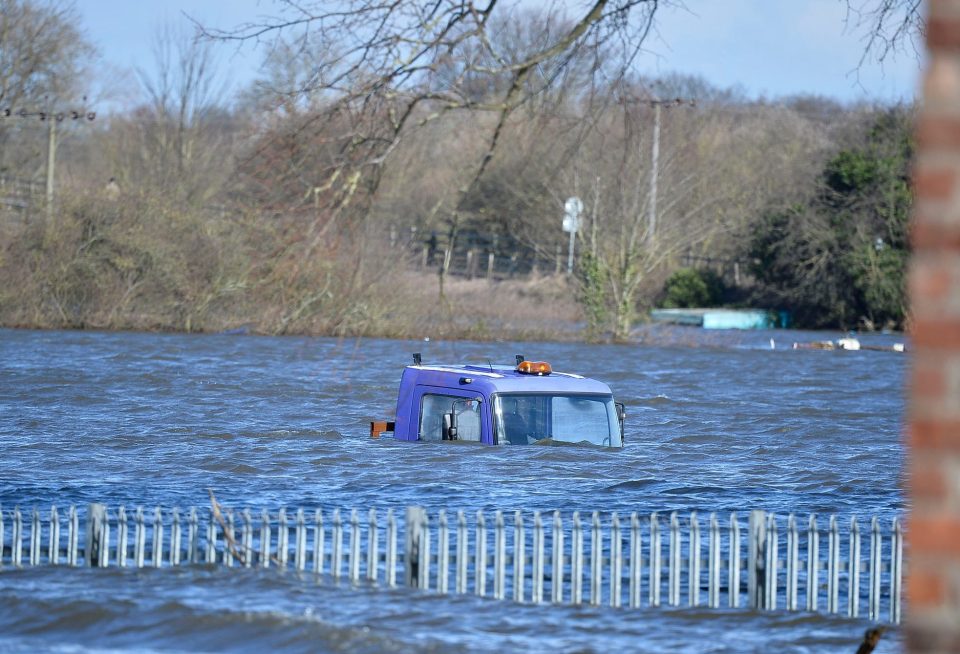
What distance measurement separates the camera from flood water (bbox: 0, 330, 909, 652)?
887cm

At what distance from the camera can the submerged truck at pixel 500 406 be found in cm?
1402

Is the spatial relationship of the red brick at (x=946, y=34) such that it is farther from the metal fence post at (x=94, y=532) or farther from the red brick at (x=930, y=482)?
the metal fence post at (x=94, y=532)

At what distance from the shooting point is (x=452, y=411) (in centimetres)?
1437

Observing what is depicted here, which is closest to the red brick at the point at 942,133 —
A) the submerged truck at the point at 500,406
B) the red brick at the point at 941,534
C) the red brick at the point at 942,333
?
the red brick at the point at 942,333

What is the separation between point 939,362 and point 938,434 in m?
0.15

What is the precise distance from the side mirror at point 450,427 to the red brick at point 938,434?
11550 mm

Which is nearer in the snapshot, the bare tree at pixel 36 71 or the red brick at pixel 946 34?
the red brick at pixel 946 34

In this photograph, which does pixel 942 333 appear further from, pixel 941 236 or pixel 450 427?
pixel 450 427

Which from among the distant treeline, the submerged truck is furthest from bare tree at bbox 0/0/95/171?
the submerged truck

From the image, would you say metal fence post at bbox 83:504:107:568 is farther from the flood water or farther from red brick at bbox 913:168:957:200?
red brick at bbox 913:168:957:200

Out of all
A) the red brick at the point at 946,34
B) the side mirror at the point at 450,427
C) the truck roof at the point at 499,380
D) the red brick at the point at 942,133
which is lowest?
the side mirror at the point at 450,427

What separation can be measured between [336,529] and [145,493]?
5.54 m

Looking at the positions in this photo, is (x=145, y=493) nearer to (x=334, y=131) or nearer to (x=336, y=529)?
(x=336, y=529)

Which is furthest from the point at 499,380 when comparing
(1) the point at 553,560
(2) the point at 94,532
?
(2) the point at 94,532
